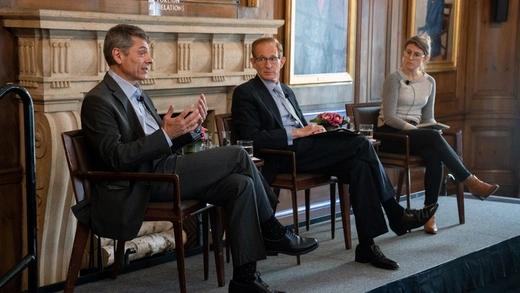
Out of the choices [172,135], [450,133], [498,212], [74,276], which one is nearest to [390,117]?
[450,133]

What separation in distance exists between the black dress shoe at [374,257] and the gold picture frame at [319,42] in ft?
4.75

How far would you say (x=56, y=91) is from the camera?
382 cm

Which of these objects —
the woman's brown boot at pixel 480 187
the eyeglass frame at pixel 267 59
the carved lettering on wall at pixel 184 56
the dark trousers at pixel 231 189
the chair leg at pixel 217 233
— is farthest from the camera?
the woman's brown boot at pixel 480 187

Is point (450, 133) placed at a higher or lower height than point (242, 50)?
lower

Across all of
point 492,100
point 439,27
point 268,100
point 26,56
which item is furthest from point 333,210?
point 492,100

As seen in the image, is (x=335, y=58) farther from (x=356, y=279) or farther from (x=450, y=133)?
(x=356, y=279)

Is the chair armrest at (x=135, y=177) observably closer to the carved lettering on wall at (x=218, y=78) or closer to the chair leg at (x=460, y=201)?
the carved lettering on wall at (x=218, y=78)

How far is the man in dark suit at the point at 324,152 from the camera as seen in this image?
4.21 metres

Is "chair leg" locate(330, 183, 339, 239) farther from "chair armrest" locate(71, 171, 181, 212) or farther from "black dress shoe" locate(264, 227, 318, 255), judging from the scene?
"chair armrest" locate(71, 171, 181, 212)

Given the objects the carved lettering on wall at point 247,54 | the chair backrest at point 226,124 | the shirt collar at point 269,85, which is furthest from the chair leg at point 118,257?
the carved lettering on wall at point 247,54

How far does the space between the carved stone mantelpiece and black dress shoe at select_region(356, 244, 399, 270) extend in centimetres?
135

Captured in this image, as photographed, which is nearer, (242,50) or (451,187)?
(242,50)

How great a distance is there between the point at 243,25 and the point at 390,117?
115 centimetres

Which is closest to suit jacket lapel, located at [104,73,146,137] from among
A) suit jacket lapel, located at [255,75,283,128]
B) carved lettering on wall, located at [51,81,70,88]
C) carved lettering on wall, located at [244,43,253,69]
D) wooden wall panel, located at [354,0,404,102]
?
carved lettering on wall, located at [51,81,70,88]
